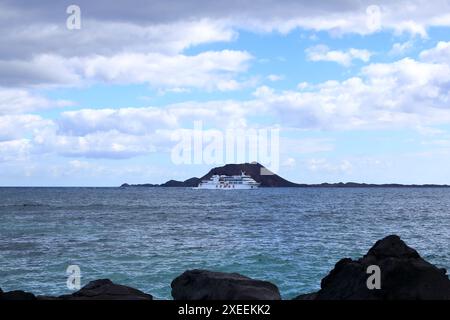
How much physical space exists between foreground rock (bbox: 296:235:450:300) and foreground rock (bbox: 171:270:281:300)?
1577 millimetres

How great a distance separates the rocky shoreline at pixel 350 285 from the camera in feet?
42.8

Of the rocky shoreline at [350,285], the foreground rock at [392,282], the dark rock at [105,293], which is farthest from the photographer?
the dark rock at [105,293]

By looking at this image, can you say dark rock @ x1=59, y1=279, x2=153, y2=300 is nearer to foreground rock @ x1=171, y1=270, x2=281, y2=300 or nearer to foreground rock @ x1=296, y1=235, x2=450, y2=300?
foreground rock @ x1=171, y1=270, x2=281, y2=300

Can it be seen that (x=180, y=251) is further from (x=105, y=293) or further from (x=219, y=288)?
(x=219, y=288)

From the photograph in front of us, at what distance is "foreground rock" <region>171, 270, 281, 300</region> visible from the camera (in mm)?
13672

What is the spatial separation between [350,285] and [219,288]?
3.31m

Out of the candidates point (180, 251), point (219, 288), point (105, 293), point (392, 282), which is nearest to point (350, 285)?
point (392, 282)

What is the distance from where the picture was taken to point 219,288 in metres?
14.1

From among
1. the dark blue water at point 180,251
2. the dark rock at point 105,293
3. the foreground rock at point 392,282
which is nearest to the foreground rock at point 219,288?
the dark rock at point 105,293

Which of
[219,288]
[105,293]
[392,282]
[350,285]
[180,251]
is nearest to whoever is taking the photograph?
[392,282]

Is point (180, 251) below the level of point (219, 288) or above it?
below

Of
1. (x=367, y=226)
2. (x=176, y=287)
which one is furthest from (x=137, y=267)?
(x=367, y=226)

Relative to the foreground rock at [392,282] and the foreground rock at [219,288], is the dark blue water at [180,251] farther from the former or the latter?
the foreground rock at [392,282]

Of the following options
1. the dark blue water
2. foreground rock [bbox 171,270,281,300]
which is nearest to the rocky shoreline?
foreground rock [bbox 171,270,281,300]
